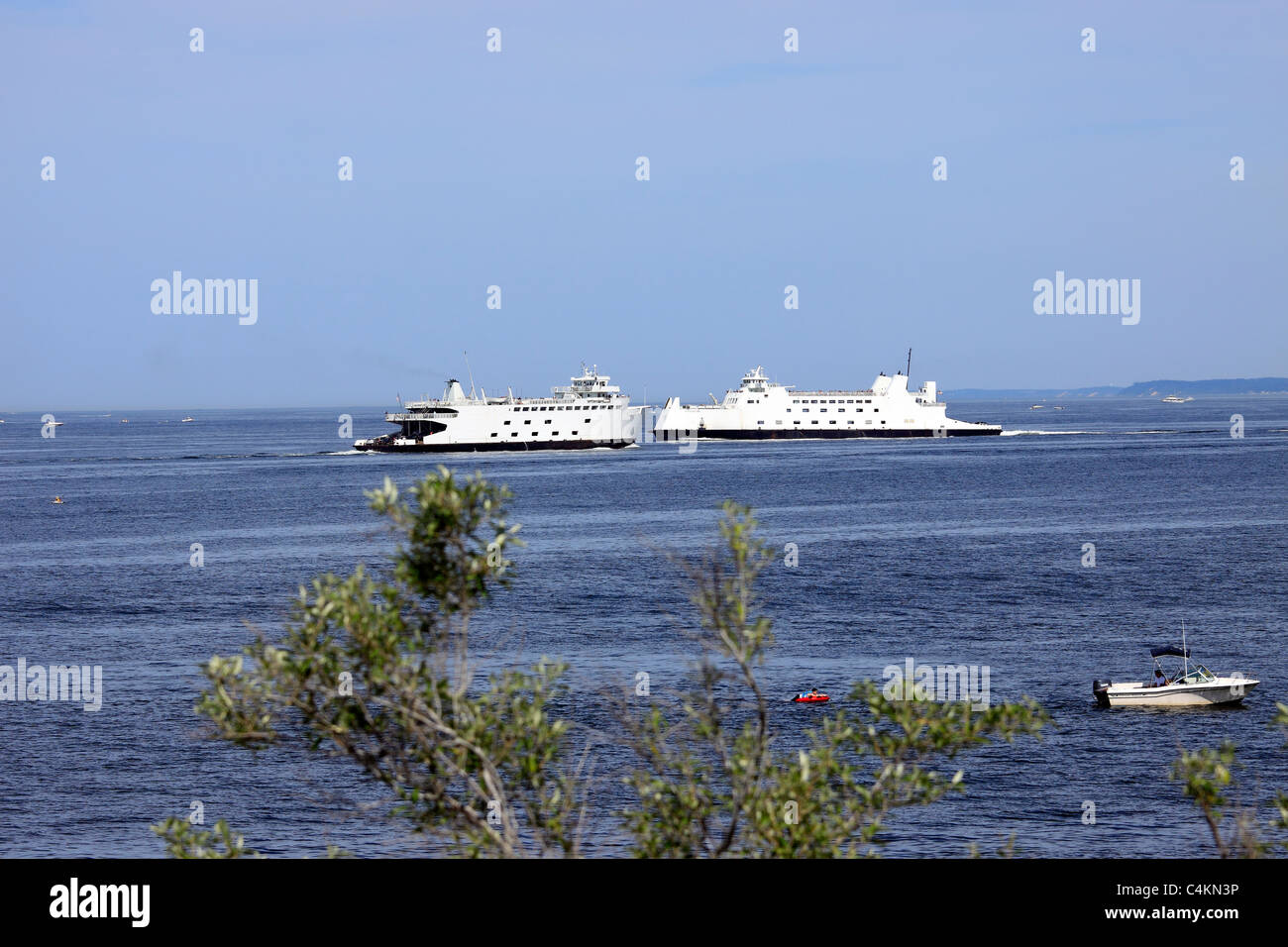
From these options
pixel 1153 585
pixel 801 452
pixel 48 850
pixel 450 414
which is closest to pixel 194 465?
pixel 450 414

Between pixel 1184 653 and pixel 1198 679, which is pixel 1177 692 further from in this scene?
pixel 1184 653

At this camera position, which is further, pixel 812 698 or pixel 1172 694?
pixel 1172 694

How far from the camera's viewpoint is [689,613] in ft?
133

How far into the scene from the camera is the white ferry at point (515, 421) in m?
122

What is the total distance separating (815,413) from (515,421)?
35.5 metres

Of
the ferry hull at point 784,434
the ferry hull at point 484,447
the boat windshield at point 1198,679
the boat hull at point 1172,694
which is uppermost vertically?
the ferry hull at point 784,434

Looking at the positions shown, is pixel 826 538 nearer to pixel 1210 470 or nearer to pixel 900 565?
pixel 900 565

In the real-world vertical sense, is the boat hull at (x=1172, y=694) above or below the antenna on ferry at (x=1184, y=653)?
below

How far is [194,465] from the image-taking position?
117750 millimetres

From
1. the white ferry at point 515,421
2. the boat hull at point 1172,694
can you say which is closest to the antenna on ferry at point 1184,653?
the boat hull at point 1172,694

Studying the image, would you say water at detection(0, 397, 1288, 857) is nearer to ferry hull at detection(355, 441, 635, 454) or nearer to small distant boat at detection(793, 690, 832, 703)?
small distant boat at detection(793, 690, 832, 703)

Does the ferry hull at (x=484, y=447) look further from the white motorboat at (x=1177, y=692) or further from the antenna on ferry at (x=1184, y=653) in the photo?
the white motorboat at (x=1177, y=692)

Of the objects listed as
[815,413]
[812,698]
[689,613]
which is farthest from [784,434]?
[812,698]

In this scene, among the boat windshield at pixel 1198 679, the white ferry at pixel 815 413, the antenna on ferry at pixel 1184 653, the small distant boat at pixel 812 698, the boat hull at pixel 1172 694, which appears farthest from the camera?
the white ferry at pixel 815 413
